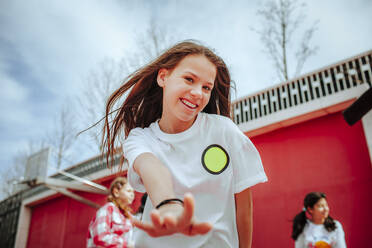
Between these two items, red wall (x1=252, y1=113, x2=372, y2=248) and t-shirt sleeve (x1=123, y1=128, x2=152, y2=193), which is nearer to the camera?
t-shirt sleeve (x1=123, y1=128, x2=152, y2=193)

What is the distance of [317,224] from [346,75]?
8.57ft

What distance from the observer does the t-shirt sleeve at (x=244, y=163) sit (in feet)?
3.80

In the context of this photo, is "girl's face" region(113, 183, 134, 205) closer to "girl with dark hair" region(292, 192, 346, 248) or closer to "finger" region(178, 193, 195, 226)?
"girl with dark hair" region(292, 192, 346, 248)

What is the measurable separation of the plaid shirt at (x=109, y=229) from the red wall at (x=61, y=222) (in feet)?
17.3

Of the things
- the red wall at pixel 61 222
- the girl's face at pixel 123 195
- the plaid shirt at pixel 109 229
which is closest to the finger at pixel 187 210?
the plaid shirt at pixel 109 229

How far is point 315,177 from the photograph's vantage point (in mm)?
5113

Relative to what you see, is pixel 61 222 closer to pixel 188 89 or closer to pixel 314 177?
pixel 314 177

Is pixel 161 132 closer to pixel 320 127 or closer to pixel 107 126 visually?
pixel 107 126

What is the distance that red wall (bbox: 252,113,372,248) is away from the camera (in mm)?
4594

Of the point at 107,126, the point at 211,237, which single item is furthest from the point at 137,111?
the point at 211,237

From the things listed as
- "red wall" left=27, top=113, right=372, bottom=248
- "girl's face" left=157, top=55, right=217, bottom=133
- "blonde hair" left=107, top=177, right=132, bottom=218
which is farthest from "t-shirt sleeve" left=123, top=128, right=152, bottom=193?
"red wall" left=27, top=113, right=372, bottom=248

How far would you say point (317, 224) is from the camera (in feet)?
13.4

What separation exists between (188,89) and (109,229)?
7.64 ft

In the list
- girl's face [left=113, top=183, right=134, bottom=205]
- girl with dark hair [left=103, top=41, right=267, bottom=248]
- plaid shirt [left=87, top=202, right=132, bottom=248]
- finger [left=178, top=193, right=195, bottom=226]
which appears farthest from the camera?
girl's face [left=113, top=183, right=134, bottom=205]
